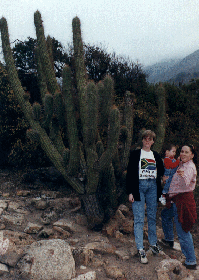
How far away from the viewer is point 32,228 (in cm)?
→ 468

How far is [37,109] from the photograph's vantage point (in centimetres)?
547

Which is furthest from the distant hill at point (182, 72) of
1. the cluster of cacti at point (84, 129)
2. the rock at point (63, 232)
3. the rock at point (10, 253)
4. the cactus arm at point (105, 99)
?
the rock at point (10, 253)

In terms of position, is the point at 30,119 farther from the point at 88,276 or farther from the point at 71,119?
the point at 88,276

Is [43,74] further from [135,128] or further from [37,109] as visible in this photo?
[135,128]

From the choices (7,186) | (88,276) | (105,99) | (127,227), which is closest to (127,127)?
(105,99)

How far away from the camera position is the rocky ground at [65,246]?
3186 mm

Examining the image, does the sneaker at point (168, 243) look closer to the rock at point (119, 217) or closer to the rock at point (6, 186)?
the rock at point (119, 217)

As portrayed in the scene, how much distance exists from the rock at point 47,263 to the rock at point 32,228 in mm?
1269

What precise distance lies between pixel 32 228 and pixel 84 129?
224cm

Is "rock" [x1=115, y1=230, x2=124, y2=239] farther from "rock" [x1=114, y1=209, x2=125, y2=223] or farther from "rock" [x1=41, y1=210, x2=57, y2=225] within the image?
"rock" [x1=41, y1=210, x2=57, y2=225]

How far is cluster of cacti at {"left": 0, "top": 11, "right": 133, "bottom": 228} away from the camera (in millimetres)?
4539

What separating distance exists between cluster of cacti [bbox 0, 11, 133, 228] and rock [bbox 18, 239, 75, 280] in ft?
5.50

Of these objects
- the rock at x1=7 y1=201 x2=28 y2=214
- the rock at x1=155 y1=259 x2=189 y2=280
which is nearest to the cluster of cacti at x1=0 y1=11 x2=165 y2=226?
the rock at x1=7 y1=201 x2=28 y2=214

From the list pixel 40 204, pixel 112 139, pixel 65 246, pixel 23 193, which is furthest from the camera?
pixel 23 193
